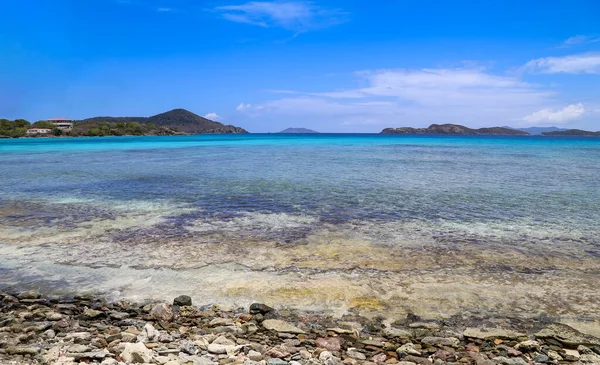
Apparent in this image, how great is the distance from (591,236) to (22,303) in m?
13.5

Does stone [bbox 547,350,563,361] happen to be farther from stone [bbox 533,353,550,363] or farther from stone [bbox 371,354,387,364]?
stone [bbox 371,354,387,364]

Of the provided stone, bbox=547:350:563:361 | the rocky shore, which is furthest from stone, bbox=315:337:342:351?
stone, bbox=547:350:563:361

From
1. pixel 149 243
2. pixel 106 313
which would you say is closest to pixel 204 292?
pixel 106 313

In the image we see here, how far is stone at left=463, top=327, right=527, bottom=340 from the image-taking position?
5.62 metres

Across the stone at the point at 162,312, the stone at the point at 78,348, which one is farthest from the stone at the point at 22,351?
the stone at the point at 162,312

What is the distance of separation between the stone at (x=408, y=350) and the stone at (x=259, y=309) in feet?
7.12

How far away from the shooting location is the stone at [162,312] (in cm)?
614

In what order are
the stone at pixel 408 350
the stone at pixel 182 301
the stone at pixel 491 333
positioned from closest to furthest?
1. the stone at pixel 408 350
2. the stone at pixel 491 333
3. the stone at pixel 182 301

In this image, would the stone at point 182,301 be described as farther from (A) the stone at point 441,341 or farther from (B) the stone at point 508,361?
(B) the stone at point 508,361

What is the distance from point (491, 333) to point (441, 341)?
2.75ft

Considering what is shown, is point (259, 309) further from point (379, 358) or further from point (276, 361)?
point (379, 358)

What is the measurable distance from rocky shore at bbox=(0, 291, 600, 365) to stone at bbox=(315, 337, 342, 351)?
1 centimetres

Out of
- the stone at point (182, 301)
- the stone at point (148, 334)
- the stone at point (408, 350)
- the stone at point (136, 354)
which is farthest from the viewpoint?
the stone at point (182, 301)

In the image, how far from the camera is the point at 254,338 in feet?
18.1
